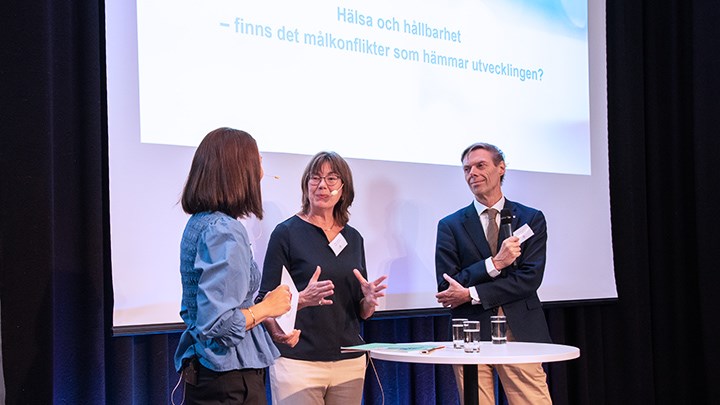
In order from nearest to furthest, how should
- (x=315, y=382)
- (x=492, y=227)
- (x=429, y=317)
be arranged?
(x=315, y=382) → (x=492, y=227) → (x=429, y=317)

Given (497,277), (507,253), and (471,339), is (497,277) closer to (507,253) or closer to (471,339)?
(507,253)

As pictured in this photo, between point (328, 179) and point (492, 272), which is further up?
point (328, 179)

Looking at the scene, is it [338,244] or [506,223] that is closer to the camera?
[338,244]

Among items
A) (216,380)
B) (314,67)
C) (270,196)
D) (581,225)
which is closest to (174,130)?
(270,196)

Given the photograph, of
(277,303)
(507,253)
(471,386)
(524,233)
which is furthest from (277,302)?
(524,233)

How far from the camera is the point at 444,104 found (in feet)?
13.6

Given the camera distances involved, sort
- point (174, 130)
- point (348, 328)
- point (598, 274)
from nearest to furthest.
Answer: point (348, 328) < point (174, 130) < point (598, 274)

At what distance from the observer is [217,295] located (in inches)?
79.4

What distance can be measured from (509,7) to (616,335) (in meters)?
2.33

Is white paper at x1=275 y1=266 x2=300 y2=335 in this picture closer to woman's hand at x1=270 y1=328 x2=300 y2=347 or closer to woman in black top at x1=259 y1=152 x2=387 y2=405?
woman's hand at x1=270 y1=328 x2=300 y2=347

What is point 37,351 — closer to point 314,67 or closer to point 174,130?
point 174,130

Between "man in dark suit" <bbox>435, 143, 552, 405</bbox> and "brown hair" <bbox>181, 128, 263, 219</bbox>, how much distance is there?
1376 millimetres

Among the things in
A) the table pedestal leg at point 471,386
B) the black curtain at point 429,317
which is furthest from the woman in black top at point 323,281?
the black curtain at point 429,317

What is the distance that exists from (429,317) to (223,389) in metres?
2.36
